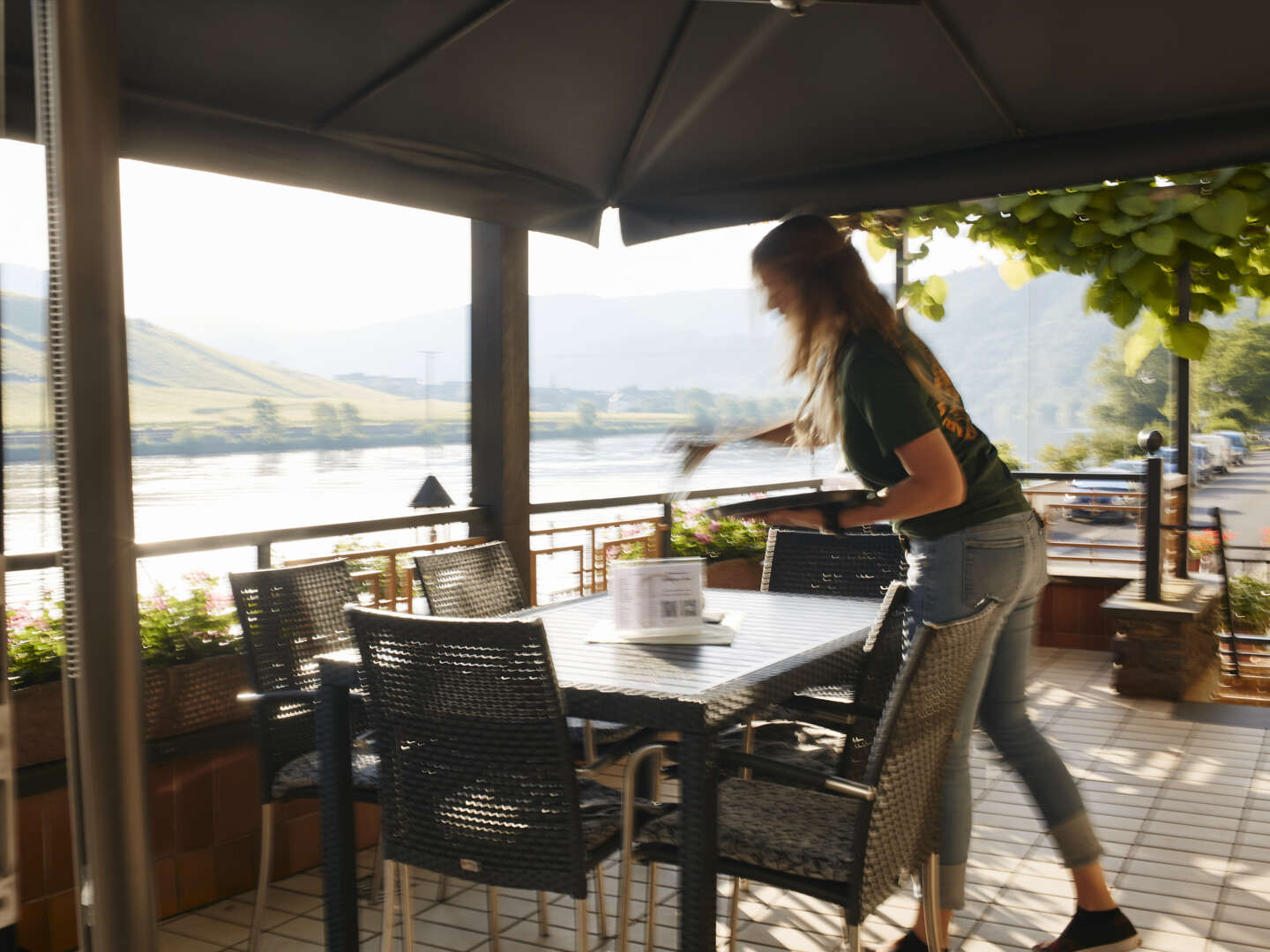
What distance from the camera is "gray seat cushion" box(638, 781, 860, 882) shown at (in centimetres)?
192

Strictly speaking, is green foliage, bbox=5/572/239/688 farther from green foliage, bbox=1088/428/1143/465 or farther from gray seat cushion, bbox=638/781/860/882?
green foliage, bbox=1088/428/1143/465

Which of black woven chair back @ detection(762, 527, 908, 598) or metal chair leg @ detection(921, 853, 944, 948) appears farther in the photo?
black woven chair back @ detection(762, 527, 908, 598)

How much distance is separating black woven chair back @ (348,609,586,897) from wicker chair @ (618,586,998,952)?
0.23 meters

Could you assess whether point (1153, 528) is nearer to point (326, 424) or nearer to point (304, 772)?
point (304, 772)

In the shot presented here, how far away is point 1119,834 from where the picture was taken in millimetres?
3375

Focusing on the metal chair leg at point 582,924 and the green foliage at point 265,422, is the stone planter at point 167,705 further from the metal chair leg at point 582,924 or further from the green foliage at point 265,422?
the green foliage at point 265,422

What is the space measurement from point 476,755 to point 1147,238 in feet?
9.13

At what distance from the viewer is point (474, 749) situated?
193 cm

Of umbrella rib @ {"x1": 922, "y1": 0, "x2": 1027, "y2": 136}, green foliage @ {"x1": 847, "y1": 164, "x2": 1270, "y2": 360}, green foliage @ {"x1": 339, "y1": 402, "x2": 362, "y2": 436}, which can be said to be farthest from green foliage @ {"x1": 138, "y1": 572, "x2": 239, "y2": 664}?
green foliage @ {"x1": 339, "y1": 402, "x2": 362, "y2": 436}

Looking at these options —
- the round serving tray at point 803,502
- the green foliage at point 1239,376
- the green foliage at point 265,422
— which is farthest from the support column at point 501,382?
the green foliage at point 265,422

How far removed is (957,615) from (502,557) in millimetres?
1407

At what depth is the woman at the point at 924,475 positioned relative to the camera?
215 cm

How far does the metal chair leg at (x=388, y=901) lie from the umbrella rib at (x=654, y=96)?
6.10 feet

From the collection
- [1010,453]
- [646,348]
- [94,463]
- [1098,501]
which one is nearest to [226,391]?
[646,348]
